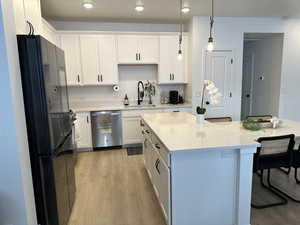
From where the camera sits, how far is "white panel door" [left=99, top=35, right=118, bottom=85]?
4.29 meters

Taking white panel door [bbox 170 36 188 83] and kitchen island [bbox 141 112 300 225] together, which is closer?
kitchen island [bbox 141 112 300 225]

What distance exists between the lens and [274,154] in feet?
7.45

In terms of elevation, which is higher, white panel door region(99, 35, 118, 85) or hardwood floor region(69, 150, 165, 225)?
white panel door region(99, 35, 118, 85)

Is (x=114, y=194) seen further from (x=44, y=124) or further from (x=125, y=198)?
(x=44, y=124)

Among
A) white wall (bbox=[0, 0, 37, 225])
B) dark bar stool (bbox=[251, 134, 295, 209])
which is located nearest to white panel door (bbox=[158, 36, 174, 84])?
dark bar stool (bbox=[251, 134, 295, 209])

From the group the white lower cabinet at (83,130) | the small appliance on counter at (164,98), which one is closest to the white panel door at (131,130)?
the white lower cabinet at (83,130)

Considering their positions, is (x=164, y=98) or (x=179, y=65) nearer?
(x=179, y=65)

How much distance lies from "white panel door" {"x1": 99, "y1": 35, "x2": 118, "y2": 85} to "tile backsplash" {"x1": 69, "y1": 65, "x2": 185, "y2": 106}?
0.36 m

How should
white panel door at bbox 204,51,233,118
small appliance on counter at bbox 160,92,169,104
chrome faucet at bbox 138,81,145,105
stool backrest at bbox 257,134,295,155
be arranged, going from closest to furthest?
stool backrest at bbox 257,134,295,155, white panel door at bbox 204,51,233,118, chrome faucet at bbox 138,81,145,105, small appliance on counter at bbox 160,92,169,104

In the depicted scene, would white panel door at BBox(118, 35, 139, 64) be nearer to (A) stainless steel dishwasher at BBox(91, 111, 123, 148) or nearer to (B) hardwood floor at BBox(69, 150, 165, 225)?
(A) stainless steel dishwasher at BBox(91, 111, 123, 148)

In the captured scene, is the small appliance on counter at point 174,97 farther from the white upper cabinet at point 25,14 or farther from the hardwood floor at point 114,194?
the white upper cabinet at point 25,14

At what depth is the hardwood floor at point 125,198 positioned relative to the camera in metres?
2.15

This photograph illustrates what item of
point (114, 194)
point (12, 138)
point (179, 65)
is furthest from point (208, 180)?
point (179, 65)

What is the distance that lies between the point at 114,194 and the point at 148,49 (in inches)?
122
